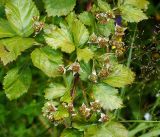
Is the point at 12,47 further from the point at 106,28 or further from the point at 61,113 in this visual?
the point at 106,28

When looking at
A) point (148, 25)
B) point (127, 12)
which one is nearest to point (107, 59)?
point (127, 12)

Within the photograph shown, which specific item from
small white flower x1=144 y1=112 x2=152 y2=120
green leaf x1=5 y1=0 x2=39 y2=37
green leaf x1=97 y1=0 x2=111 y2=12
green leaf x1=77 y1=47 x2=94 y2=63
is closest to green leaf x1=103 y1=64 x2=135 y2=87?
green leaf x1=77 y1=47 x2=94 y2=63

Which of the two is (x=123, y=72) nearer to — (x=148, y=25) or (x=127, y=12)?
(x=127, y=12)

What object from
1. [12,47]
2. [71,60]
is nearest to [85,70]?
[71,60]

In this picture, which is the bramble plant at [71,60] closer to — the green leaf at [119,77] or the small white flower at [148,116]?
the green leaf at [119,77]

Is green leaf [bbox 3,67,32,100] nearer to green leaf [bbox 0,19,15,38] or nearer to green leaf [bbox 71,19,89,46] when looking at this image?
green leaf [bbox 0,19,15,38]

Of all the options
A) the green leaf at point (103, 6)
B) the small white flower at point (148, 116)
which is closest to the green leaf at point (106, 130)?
the green leaf at point (103, 6)
